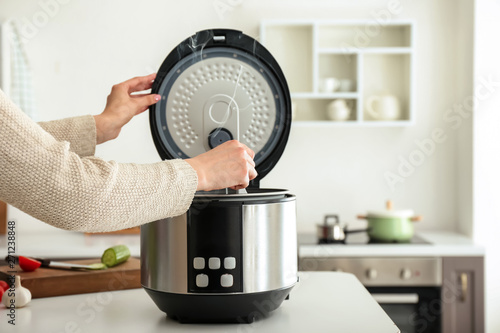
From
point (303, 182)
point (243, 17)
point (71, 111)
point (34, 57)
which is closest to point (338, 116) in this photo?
point (303, 182)

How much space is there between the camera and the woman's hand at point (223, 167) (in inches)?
31.3

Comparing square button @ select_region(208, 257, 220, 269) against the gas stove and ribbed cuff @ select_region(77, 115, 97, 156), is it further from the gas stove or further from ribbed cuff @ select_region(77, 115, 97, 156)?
the gas stove

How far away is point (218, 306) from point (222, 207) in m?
0.16

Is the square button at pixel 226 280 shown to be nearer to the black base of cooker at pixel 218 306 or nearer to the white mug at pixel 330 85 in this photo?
the black base of cooker at pixel 218 306

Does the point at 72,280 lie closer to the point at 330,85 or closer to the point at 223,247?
the point at 223,247

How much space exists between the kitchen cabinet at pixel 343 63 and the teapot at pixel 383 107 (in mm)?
21

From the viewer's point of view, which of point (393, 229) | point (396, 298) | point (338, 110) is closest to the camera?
point (396, 298)

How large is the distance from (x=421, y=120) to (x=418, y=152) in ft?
0.56

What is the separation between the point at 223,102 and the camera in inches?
39.1

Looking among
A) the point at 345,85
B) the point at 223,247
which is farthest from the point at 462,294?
the point at 223,247

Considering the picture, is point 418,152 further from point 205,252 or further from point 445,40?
point 205,252

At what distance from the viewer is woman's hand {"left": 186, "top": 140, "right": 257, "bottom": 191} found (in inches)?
31.3

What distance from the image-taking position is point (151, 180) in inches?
29.1

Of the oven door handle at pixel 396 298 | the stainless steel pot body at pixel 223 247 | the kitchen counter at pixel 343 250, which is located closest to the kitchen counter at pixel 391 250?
the kitchen counter at pixel 343 250
